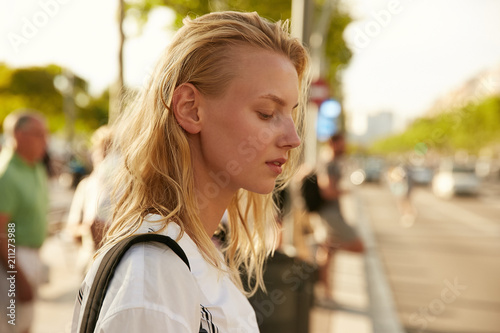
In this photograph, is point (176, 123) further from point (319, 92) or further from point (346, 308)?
point (319, 92)

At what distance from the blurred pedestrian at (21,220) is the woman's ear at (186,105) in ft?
7.66

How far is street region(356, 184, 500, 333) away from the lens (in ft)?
19.0

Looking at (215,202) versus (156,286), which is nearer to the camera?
(156,286)

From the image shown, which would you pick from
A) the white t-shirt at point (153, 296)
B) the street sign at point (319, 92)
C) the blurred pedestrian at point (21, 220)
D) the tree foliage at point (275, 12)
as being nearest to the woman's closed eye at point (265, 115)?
the white t-shirt at point (153, 296)

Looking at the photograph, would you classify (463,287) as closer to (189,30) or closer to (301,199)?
(301,199)

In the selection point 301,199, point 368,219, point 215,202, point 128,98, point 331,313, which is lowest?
point 331,313

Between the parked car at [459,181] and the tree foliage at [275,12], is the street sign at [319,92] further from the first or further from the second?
the parked car at [459,181]

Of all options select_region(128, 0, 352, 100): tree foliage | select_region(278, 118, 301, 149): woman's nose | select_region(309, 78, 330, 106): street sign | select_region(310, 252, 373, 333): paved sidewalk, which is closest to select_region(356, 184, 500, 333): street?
select_region(310, 252, 373, 333): paved sidewalk

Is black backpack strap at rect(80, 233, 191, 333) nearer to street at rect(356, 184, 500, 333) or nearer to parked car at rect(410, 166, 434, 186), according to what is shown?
street at rect(356, 184, 500, 333)

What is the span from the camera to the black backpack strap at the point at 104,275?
0.84m

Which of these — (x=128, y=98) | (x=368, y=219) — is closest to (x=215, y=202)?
(x=128, y=98)

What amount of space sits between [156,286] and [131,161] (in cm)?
41

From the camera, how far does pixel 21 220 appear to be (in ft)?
11.4

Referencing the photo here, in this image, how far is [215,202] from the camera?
4.09 feet
